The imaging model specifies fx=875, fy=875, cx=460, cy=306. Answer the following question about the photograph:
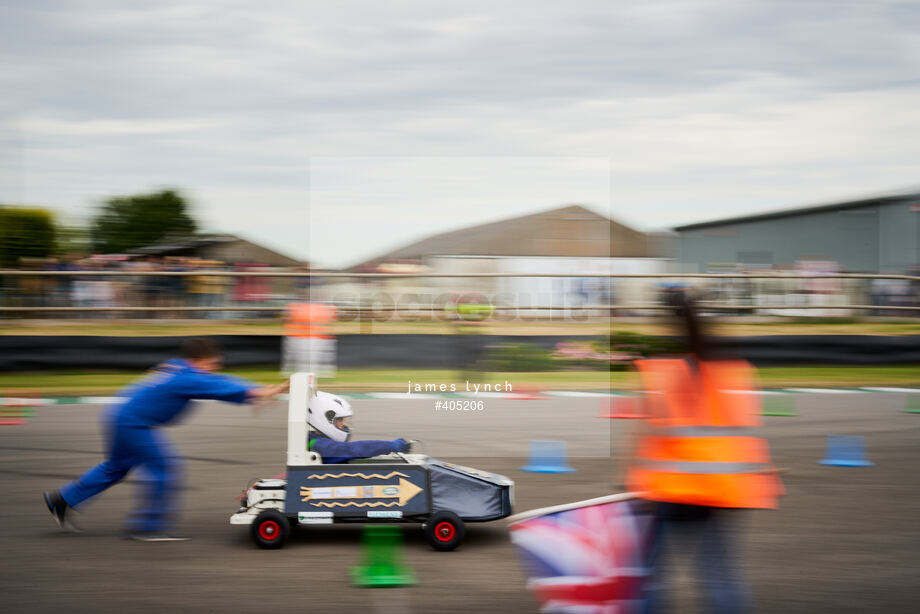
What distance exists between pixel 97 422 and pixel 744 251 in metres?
25.7

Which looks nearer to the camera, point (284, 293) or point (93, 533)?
point (93, 533)

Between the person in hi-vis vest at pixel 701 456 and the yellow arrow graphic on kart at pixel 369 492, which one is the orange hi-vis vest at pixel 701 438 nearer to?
the person in hi-vis vest at pixel 701 456

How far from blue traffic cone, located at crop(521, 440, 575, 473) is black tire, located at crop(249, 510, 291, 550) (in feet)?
10.5

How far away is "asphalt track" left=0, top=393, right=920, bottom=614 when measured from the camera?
192 inches

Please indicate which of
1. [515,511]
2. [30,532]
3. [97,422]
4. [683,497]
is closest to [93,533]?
[30,532]

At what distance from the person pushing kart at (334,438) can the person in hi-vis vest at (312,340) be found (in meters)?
7.42

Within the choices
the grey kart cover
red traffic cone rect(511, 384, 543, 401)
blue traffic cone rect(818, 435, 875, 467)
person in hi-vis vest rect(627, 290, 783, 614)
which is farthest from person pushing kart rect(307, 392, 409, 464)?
red traffic cone rect(511, 384, 543, 401)

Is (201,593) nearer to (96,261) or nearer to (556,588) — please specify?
(556,588)

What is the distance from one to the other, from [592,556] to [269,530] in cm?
282

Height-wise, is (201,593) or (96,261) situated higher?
(96,261)

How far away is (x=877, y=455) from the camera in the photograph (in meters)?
9.28

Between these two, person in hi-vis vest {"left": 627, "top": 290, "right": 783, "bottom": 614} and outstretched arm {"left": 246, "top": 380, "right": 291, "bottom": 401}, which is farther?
outstretched arm {"left": 246, "top": 380, "right": 291, "bottom": 401}

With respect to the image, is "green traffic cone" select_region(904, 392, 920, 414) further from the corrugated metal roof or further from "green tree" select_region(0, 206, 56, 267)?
"green tree" select_region(0, 206, 56, 267)

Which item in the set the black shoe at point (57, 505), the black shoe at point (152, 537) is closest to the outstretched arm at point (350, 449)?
the black shoe at point (152, 537)
